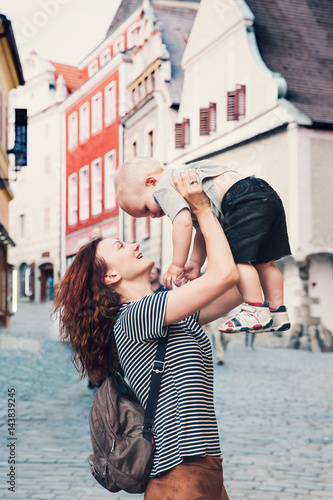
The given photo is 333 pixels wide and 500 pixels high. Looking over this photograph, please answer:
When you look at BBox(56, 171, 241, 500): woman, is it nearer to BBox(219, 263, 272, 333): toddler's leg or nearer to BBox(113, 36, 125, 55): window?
BBox(219, 263, 272, 333): toddler's leg

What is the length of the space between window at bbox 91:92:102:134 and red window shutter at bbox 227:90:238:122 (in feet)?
6.79

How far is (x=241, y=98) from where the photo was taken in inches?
520

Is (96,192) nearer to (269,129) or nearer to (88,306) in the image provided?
(269,129)

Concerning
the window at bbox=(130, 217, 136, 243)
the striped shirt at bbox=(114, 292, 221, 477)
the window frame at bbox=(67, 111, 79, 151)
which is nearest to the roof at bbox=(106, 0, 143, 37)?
the window frame at bbox=(67, 111, 79, 151)

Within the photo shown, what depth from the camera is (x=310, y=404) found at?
741 centimetres

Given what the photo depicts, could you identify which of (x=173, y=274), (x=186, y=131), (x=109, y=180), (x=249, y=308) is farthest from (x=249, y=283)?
(x=186, y=131)

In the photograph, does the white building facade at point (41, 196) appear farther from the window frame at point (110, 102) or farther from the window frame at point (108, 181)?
the window frame at point (110, 102)

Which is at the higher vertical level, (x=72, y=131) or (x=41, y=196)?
(x=72, y=131)

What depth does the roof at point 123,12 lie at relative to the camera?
44.4ft

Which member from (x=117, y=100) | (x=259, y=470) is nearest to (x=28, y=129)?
(x=117, y=100)

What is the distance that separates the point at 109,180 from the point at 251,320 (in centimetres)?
1063

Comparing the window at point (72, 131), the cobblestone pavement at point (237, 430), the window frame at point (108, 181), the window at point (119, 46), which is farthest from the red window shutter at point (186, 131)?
the cobblestone pavement at point (237, 430)

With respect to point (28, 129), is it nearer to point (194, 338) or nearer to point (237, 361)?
point (237, 361)

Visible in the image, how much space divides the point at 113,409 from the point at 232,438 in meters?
3.78
